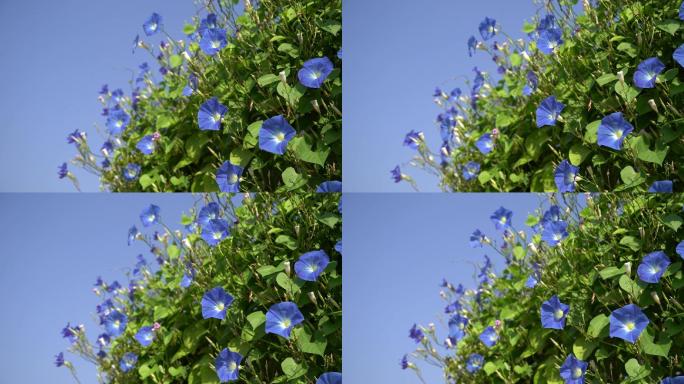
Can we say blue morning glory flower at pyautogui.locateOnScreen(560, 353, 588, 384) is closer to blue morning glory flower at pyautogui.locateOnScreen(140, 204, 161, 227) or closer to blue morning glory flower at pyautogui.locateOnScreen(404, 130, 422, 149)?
blue morning glory flower at pyautogui.locateOnScreen(404, 130, 422, 149)

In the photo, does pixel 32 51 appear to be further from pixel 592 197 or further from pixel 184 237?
pixel 592 197

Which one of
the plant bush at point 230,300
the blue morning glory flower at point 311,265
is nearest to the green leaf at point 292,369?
the plant bush at point 230,300

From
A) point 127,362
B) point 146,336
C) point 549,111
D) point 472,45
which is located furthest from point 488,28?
point 127,362

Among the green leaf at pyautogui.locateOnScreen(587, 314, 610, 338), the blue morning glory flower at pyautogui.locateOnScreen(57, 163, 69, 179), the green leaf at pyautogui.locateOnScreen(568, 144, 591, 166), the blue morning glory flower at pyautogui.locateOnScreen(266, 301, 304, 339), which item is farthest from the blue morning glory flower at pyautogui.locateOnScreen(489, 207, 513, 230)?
the blue morning glory flower at pyautogui.locateOnScreen(57, 163, 69, 179)

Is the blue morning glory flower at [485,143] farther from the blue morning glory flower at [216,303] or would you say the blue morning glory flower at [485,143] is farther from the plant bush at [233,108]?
the blue morning glory flower at [216,303]

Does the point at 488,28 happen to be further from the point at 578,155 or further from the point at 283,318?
the point at 283,318
